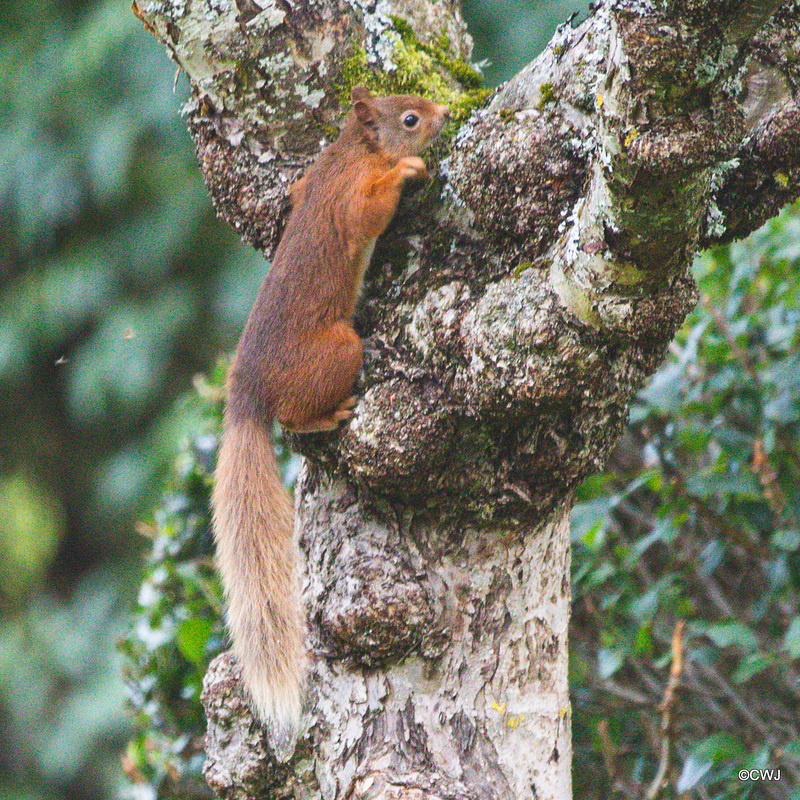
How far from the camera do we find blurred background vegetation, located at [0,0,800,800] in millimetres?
1793

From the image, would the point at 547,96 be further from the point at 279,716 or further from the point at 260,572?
the point at 279,716

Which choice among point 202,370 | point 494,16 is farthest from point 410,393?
point 202,370

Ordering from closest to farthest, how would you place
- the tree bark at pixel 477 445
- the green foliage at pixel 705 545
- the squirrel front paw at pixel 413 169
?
the tree bark at pixel 477 445 → the squirrel front paw at pixel 413 169 → the green foliage at pixel 705 545

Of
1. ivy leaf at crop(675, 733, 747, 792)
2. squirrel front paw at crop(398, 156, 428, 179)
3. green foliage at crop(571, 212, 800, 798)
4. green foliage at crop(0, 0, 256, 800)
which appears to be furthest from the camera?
green foliage at crop(0, 0, 256, 800)

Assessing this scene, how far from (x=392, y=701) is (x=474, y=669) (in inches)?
4.5

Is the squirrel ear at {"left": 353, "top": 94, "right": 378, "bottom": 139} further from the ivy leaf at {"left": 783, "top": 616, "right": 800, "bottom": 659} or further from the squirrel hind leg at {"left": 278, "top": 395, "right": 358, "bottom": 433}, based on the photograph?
the ivy leaf at {"left": 783, "top": 616, "right": 800, "bottom": 659}

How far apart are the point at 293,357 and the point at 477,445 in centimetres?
33

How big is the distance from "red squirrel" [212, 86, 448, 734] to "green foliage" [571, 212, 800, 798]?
570 millimetres

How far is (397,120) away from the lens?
1551 millimetres

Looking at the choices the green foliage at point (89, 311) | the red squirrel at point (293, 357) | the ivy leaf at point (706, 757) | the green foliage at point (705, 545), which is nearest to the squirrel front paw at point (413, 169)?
the red squirrel at point (293, 357)

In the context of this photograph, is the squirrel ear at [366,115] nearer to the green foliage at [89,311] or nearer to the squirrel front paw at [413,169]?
the squirrel front paw at [413,169]

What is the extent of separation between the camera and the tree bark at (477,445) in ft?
3.89

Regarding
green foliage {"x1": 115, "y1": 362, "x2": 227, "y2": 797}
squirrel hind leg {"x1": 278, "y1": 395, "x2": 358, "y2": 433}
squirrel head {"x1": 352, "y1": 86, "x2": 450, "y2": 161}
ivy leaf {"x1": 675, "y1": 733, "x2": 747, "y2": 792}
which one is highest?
squirrel head {"x1": 352, "y1": 86, "x2": 450, "y2": 161}

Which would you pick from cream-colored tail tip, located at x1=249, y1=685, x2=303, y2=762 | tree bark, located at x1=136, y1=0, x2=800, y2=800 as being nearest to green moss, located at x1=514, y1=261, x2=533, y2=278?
tree bark, located at x1=136, y1=0, x2=800, y2=800
